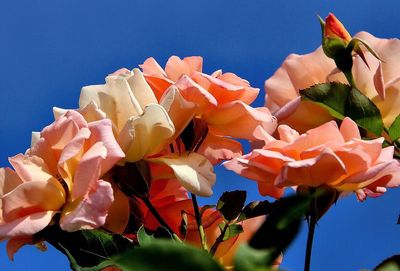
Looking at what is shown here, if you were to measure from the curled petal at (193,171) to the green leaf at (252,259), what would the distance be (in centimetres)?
46

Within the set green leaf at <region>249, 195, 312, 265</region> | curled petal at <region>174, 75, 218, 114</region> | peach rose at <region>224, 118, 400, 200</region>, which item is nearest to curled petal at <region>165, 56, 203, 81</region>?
curled petal at <region>174, 75, 218, 114</region>

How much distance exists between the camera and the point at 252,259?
0.20 m

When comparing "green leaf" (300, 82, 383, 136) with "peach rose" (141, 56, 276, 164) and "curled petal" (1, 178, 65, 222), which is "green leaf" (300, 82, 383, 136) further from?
"curled petal" (1, 178, 65, 222)

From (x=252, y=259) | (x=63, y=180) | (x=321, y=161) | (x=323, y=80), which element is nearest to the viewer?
(x=252, y=259)

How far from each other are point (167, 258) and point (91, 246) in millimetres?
466

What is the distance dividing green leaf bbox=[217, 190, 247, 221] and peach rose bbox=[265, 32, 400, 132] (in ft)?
0.37

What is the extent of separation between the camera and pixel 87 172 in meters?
0.64

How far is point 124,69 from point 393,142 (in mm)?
363

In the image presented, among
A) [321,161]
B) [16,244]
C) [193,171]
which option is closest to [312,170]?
[321,161]

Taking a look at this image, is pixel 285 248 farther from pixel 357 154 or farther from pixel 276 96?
pixel 276 96

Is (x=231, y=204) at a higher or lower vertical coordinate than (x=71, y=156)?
lower

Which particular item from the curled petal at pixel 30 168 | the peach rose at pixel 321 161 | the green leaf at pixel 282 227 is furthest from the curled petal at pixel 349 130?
the green leaf at pixel 282 227

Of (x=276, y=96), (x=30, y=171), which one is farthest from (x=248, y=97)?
(x=30, y=171)

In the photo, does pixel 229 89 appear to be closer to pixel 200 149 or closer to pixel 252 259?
pixel 200 149
